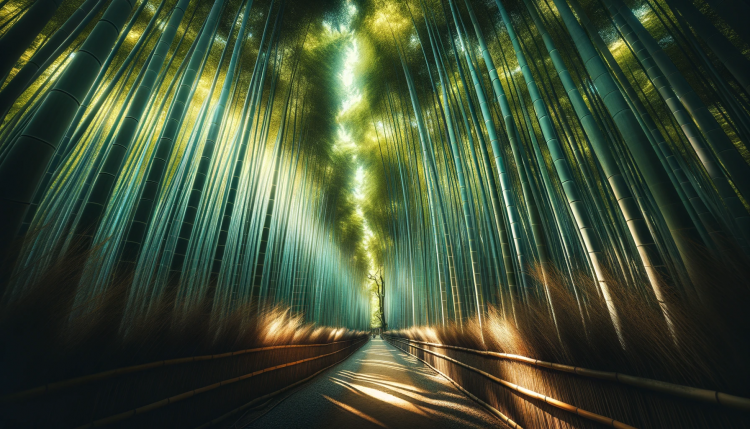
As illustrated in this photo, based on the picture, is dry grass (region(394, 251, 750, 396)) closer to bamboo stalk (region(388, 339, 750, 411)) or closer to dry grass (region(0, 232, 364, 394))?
bamboo stalk (region(388, 339, 750, 411))

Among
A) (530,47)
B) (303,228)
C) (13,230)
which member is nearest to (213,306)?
(13,230)

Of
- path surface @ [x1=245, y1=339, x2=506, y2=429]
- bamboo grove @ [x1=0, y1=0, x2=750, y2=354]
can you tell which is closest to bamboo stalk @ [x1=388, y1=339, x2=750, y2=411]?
bamboo grove @ [x1=0, y1=0, x2=750, y2=354]

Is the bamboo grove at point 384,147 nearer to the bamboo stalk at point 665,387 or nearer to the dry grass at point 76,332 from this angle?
the dry grass at point 76,332

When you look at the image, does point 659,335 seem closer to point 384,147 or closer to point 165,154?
point 165,154

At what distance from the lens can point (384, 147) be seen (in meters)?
6.57

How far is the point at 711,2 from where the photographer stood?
132 centimetres

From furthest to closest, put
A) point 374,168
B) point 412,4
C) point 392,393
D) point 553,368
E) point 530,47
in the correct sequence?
point 374,168
point 412,4
point 530,47
point 392,393
point 553,368

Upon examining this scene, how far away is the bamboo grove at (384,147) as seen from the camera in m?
0.98

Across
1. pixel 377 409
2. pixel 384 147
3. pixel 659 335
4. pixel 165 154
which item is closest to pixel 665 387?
pixel 659 335

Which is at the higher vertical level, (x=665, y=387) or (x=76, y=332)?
(x=76, y=332)

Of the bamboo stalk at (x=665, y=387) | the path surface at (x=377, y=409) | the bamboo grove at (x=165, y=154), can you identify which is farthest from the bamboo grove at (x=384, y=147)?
the path surface at (x=377, y=409)

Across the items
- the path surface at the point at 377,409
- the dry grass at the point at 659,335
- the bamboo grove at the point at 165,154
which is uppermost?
the bamboo grove at the point at 165,154

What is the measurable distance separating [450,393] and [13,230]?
3.11 m

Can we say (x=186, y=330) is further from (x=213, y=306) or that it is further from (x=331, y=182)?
(x=331, y=182)
